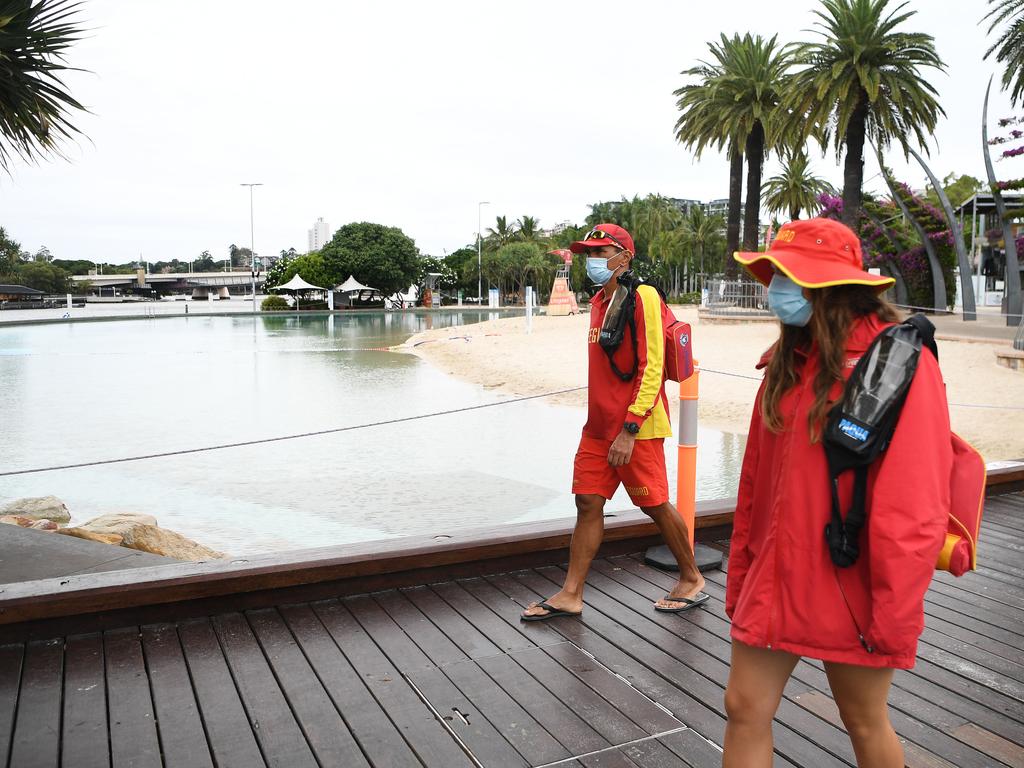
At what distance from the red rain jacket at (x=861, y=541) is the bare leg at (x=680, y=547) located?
1.84 meters

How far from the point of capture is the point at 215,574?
351 centimetres

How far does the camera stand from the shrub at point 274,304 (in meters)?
64.3

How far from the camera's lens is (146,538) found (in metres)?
5.75

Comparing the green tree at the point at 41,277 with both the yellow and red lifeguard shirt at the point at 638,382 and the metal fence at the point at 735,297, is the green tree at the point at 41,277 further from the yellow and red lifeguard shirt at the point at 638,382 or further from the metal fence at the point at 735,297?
the yellow and red lifeguard shirt at the point at 638,382

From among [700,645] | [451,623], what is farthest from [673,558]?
[451,623]

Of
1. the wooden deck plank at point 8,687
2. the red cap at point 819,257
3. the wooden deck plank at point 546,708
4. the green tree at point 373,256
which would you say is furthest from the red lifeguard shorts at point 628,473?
the green tree at point 373,256

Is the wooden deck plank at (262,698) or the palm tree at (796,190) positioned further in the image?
the palm tree at (796,190)

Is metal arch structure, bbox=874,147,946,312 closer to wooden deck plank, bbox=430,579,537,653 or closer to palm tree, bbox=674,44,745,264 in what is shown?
palm tree, bbox=674,44,745,264

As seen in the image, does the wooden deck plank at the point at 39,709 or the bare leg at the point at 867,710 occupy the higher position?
the bare leg at the point at 867,710

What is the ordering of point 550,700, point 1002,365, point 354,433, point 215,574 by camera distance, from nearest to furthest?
1. point 550,700
2. point 215,574
3. point 354,433
4. point 1002,365

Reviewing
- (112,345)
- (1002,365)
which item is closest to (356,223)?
(112,345)

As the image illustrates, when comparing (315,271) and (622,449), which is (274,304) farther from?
(622,449)

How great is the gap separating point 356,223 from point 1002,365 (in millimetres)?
62490

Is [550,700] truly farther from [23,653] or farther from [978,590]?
[978,590]
